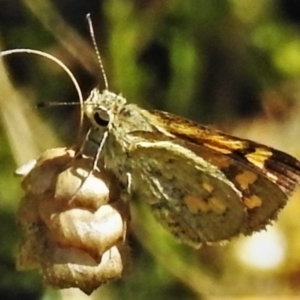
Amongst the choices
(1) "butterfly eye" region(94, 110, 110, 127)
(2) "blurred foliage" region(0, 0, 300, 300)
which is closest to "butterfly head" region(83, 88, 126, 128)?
(1) "butterfly eye" region(94, 110, 110, 127)

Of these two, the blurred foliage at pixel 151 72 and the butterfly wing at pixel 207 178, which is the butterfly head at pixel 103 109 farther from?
the blurred foliage at pixel 151 72

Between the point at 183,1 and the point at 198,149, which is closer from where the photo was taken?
the point at 198,149

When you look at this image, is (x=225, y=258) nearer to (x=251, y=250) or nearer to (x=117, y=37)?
(x=251, y=250)

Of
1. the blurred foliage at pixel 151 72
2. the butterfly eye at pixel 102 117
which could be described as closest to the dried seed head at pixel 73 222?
the butterfly eye at pixel 102 117

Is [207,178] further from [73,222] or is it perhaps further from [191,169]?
[73,222]

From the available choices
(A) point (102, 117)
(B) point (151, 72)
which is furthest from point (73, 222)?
(B) point (151, 72)

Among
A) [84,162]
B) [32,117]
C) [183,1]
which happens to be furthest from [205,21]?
[84,162]
